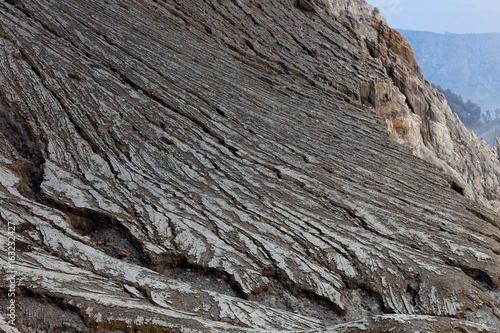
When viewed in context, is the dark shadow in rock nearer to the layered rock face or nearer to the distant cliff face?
the layered rock face

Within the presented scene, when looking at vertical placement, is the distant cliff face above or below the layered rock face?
above

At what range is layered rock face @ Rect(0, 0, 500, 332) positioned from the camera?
201 inches

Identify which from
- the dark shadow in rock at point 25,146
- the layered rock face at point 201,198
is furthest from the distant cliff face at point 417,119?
the dark shadow in rock at point 25,146

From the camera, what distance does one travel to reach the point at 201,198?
754 cm

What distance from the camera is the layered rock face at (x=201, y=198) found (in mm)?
5102

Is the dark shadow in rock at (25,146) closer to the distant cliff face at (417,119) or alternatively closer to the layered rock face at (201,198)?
the layered rock face at (201,198)

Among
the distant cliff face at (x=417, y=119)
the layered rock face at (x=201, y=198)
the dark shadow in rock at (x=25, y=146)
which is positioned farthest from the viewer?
the distant cliff face at (x=417, y=119)

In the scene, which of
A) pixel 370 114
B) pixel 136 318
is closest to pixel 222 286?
pixel 136 318

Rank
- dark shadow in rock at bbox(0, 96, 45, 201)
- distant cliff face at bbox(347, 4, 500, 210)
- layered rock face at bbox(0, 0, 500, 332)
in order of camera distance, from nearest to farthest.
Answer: layered rock face at bbox(0, 0, 500, 332)
dark shadow in rock at bbox(0, 96, 45, 201)
distant cliff face at bbox(347, 4, 500, 210)

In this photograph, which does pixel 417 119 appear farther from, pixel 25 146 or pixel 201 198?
pixel 25 146

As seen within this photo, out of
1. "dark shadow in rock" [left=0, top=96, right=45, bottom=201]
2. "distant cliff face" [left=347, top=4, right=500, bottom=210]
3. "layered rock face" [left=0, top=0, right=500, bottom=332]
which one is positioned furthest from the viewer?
"distant cliff face" [left=347, top=4, right=500, bottom=210]

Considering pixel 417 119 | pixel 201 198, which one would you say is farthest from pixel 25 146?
pixel 417 119

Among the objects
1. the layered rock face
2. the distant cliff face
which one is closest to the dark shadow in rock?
the layered rock face

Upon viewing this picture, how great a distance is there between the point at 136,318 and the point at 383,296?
4.14 m
